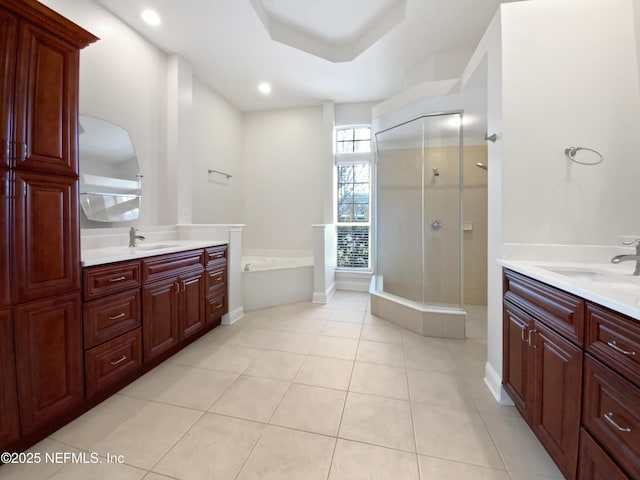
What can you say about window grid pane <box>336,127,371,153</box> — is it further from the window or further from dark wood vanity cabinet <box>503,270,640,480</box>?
dark wood vanity cabinet <box>503,270,640,480</box>

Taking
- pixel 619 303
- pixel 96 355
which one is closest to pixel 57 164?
pixel 96 355

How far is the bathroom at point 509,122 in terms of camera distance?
1547 mm

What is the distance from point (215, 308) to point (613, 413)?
268 centimetres

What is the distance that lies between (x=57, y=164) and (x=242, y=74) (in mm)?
2633

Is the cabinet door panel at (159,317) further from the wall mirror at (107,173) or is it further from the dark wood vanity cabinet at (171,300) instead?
the wall mirror at (107,173)

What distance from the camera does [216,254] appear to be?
8.86 ft

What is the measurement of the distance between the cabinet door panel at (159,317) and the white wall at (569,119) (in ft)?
7.78

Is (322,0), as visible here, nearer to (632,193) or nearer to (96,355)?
(632,193)

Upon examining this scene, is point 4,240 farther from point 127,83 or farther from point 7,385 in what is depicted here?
point 127,83

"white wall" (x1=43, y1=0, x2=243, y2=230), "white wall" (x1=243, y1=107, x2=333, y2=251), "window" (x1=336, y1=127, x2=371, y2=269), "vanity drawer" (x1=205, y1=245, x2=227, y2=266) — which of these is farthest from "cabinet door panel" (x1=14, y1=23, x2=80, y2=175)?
"window" (x1=336, y1=127, x2=371, y2=269)

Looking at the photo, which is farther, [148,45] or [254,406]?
[148,45]

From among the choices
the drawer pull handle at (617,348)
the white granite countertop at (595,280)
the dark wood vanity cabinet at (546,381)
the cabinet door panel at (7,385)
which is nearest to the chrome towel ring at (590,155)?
the white granite countertop at (595,280)

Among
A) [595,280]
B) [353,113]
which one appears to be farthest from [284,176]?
[595,280]

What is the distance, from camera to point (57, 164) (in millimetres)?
1399
